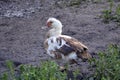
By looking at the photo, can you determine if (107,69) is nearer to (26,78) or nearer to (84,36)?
(26,78)

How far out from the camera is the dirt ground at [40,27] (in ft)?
27.4

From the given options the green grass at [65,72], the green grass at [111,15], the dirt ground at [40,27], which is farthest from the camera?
the green grass at [111,15]

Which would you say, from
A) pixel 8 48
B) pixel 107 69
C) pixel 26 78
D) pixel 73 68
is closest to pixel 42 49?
pixel 8 48

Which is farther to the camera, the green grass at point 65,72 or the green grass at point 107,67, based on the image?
the green grass at point 107,67

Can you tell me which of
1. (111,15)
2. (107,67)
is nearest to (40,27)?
(111,15)

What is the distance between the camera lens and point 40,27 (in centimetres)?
988

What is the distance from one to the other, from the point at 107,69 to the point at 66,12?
4.40 metres

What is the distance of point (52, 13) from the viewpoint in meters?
10.7

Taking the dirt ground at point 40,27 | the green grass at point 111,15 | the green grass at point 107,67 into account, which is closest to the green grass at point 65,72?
the green grass at point 107,67

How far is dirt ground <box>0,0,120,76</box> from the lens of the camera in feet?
27.4

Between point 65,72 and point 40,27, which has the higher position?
point 65,72

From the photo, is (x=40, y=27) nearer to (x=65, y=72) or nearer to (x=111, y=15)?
(x=111, y=15)

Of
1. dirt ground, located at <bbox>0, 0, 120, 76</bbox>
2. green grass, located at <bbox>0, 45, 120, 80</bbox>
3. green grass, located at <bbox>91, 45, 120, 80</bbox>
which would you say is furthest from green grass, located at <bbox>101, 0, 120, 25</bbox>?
green grass, located at <bbox>91, 45, 120, 80</bbox>

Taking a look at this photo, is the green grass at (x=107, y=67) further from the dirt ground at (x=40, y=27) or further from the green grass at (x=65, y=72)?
the dirt ground at (x=40, y=27)
